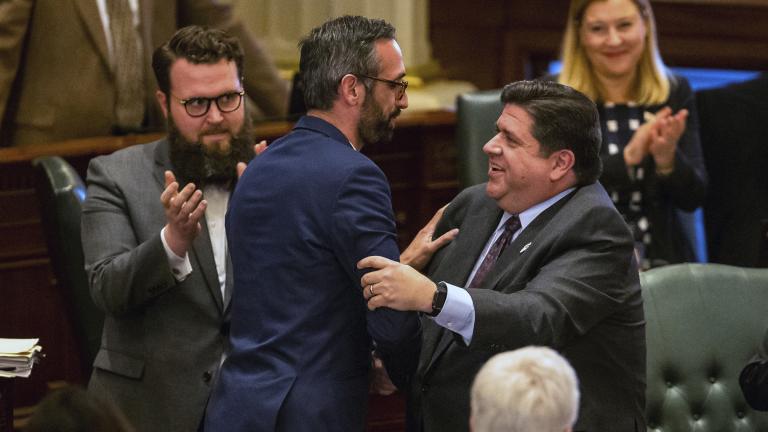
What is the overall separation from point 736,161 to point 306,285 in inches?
101

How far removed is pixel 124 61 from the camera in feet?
16.4

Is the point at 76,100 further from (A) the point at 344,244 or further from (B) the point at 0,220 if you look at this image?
(A) the point at 344,244

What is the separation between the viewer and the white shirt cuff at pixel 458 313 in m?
2.92

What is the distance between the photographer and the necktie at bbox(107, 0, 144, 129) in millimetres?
5000

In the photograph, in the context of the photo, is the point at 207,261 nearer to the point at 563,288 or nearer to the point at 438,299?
the point at 438,299

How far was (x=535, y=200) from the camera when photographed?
127 inches

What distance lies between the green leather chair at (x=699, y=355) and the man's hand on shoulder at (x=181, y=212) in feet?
3.88

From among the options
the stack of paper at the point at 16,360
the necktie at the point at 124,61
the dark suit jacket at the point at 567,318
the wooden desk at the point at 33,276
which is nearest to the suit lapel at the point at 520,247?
the dark suit jacket at the point at 567,318

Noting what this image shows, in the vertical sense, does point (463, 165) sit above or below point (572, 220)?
below

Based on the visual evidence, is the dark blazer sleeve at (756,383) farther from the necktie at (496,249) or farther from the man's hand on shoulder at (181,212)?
the man's hand on shoulder at (181,212)

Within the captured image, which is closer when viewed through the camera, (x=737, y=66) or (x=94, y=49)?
(x=94, y=49)

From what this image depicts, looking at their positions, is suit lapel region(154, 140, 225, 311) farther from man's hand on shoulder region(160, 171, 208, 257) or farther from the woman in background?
the woman in background

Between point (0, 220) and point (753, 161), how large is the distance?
2713 mm

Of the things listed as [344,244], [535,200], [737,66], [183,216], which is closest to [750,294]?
[535,200]
